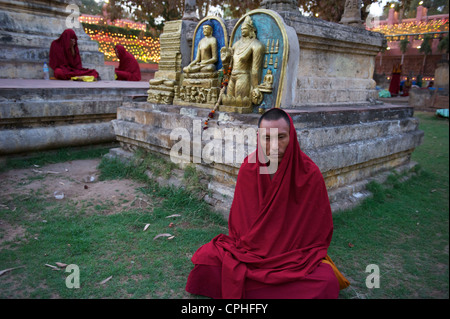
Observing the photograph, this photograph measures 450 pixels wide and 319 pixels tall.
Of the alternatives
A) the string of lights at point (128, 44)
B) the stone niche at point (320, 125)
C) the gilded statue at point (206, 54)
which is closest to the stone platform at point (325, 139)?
the stone niche at point (320, 125)

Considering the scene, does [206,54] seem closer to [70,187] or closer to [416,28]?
[70,187]

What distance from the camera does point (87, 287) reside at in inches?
99.1

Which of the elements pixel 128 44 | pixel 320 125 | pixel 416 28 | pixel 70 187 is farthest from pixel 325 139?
pixel 416 28

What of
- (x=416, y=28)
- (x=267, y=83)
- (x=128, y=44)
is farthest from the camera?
(x=416, y=28)

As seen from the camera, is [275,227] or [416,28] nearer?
[275,227]

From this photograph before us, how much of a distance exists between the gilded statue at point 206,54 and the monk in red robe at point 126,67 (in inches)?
303

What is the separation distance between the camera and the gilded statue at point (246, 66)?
12.9 feet

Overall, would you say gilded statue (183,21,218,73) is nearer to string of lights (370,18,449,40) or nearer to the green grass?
the green grass

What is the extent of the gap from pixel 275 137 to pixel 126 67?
429 inches

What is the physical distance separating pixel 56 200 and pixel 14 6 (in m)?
8.06

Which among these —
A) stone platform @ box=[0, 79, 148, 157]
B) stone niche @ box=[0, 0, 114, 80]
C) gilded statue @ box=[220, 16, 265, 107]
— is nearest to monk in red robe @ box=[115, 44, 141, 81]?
stone niche @ box=[0, 0, 114, 80]

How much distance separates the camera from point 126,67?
39.3 ft

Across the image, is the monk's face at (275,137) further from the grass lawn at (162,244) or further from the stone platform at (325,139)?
the grass lawn at (162,244)

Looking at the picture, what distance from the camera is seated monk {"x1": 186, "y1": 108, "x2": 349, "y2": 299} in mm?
2285
